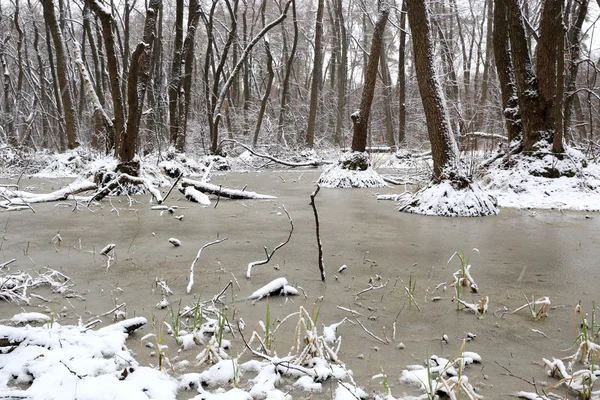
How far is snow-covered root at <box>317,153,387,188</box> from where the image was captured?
32.3ft

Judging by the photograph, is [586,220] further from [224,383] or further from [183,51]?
[183,51]

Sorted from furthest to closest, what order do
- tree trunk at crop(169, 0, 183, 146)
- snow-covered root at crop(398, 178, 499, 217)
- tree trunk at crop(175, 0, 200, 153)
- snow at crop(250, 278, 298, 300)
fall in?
tree trunk at crop(175, 0, 200, 153), tree trunk at crop(169, 0, 183, 146), snow-covered root at crop(398, 178, 499, 217), snow at crop(250, 278, 298, 300)

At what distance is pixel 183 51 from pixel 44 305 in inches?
524

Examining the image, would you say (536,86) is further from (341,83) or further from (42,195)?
(341,83)

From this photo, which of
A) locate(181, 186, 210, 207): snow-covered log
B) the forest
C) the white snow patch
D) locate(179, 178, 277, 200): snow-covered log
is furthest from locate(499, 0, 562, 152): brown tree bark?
locate(181, 186, 210, 207): snow-covered log

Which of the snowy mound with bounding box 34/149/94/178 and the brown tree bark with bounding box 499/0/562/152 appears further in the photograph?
the snowy mound with bounding box 34/149/94/178

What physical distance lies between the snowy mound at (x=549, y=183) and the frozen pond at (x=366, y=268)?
524 mm

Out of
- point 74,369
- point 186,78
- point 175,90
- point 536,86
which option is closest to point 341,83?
point 186,78

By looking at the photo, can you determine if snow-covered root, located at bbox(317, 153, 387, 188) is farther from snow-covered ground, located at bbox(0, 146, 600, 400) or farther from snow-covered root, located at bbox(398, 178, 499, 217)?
snow-covered ground, located at bbox(0, 146, 600, 400)

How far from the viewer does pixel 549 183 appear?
23.1ft

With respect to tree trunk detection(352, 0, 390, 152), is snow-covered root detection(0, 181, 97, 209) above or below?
below

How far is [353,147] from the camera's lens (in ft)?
33.1

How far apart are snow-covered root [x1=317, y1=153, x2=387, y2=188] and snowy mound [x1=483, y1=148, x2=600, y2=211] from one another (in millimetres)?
2844

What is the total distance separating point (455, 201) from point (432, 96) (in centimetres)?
151
